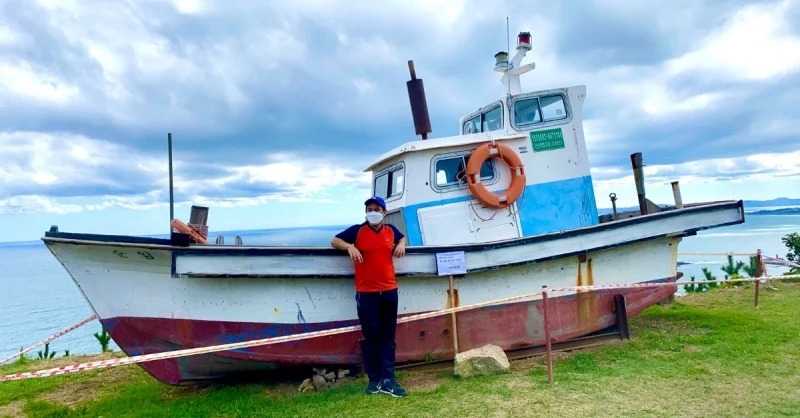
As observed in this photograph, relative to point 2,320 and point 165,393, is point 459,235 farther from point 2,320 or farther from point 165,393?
point 2,320

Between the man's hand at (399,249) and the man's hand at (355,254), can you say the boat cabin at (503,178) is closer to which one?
the man's hand at (399,249)

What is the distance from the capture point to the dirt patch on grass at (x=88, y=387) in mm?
5566

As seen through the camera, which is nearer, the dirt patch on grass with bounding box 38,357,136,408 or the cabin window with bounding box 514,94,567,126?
the dirt patch on grass with bounding box 38,357,136,408

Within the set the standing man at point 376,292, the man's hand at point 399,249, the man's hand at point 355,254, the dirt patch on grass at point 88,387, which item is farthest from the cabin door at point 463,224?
the dirt patch on grass at point 88,387

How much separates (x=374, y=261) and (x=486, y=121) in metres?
3.16

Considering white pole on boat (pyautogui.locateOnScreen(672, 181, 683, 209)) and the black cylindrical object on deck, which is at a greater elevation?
the black cylindrical object on deck

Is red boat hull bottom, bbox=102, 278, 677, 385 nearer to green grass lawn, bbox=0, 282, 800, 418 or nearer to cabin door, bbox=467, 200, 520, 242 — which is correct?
green grass lawn, bbox=0, 282, 800, 418

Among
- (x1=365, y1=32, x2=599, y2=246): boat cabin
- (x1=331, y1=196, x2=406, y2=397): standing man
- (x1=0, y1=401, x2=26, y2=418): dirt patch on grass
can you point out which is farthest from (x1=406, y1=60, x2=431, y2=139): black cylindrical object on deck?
(x1=0, y1=401, x2=26, y2=418): dirt patch on grass

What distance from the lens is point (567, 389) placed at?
4.55 meters

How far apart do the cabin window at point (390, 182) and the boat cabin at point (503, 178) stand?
0.04 feet

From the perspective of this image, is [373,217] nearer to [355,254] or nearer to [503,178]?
[355,254]

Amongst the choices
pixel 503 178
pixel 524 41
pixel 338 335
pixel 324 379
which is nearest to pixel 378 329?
pixel 338 335

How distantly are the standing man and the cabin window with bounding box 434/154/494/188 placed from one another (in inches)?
54.8

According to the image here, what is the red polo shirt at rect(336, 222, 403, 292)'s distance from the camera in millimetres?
4738
